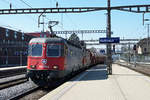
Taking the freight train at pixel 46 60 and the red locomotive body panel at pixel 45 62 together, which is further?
the red locomotive body panel at pixel 45 62

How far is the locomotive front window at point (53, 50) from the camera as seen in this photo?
45.1 feet

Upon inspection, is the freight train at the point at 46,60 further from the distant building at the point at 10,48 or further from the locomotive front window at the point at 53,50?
the distant building at the point at 10,48

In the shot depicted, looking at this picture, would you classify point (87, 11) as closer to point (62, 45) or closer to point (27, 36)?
point (62, 45)

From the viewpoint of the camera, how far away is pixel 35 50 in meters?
14.0

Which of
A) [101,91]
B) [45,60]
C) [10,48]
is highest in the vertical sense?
[10,48]

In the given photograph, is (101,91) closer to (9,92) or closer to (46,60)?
(46,60)

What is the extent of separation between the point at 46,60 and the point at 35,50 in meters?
1.08

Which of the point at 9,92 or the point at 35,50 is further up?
the point at 35,50

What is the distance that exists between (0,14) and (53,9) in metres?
5.50

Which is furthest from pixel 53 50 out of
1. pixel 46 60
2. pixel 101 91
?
pixel 101 91

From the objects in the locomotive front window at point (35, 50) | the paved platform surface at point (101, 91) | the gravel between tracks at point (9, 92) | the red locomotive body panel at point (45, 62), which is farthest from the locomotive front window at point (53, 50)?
the gravel between tracks at point (9, 92)

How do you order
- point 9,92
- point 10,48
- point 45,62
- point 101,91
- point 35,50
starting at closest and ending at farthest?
1. point 101,91
2. point 9,92
3. point 45,62
4. point 35,50
5. point 10,48

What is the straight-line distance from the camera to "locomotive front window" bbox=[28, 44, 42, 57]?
45.6ft

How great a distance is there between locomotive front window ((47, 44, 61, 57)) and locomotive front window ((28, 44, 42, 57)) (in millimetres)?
564
